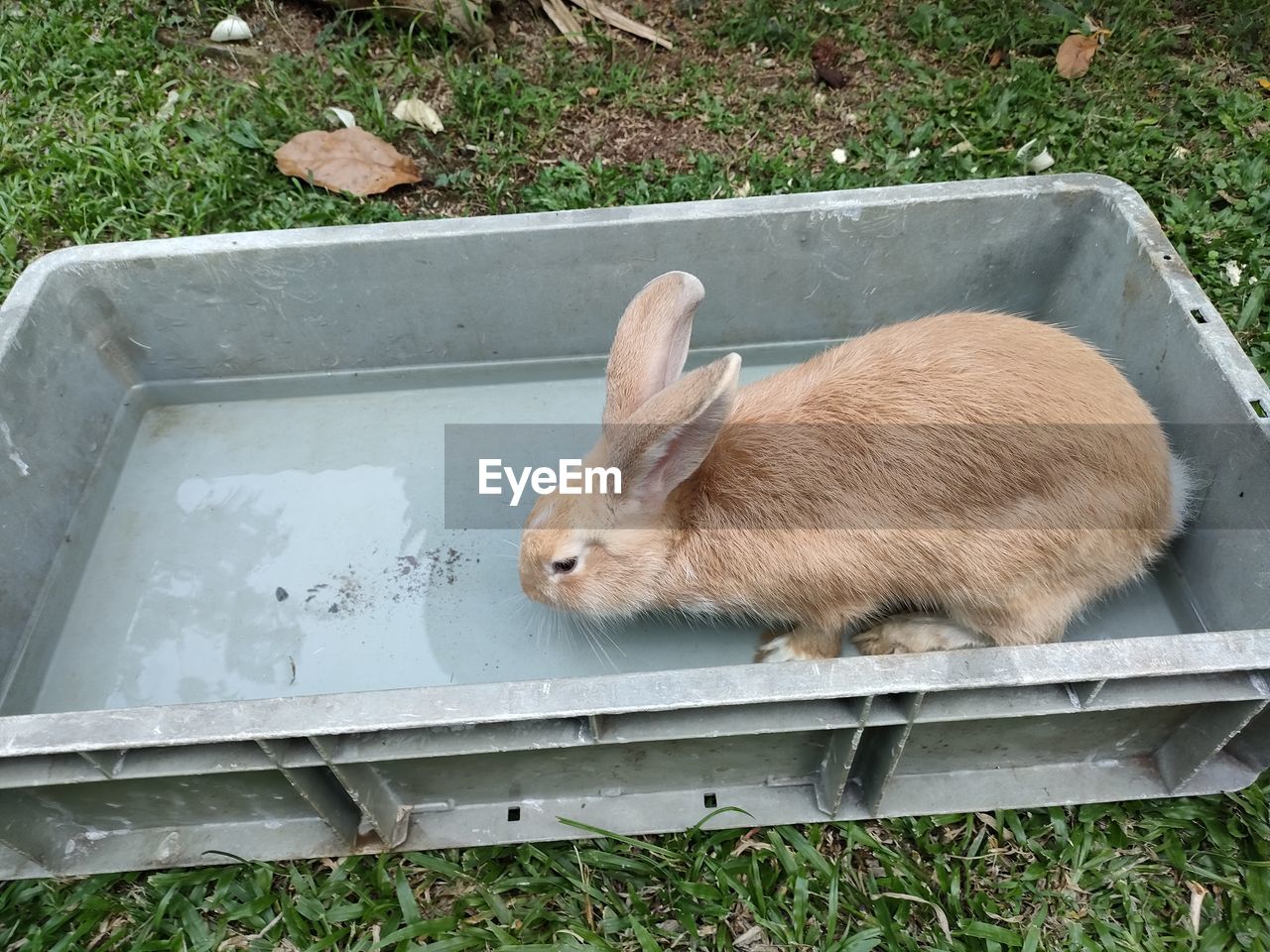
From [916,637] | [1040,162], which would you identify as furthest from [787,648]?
[1040,162]

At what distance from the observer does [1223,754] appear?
2279 millimetres

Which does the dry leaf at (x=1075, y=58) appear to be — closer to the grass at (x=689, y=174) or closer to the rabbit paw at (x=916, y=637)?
the grass at (x=689, y=174)

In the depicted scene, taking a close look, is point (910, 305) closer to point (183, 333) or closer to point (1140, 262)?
point (1140, 262)

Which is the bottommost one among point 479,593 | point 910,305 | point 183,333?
point 479,593

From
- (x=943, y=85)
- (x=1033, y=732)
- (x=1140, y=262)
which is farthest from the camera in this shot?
(x=943, y=85)

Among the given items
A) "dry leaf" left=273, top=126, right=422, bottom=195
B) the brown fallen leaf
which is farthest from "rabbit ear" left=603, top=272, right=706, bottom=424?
the brown fallen leaf

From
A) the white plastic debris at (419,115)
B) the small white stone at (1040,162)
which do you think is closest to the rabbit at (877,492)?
the small white stone at (1040,162)

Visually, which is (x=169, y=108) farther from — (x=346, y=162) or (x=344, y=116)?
(x=346, y=162)

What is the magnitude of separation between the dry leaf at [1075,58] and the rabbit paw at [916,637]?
10.1ft

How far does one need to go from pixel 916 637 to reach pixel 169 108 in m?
4.08

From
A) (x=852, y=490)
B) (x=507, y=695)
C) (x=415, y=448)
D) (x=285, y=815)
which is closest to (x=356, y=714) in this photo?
(x=507, y=695)

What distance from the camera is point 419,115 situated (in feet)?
13.7

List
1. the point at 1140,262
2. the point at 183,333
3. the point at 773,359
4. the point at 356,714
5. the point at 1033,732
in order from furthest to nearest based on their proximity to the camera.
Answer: the point at 773,359 < the point at 183,333 < the point at 1140,262 < the point at 1033,732 < the point at 356,714

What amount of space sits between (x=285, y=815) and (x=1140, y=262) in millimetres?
3024
